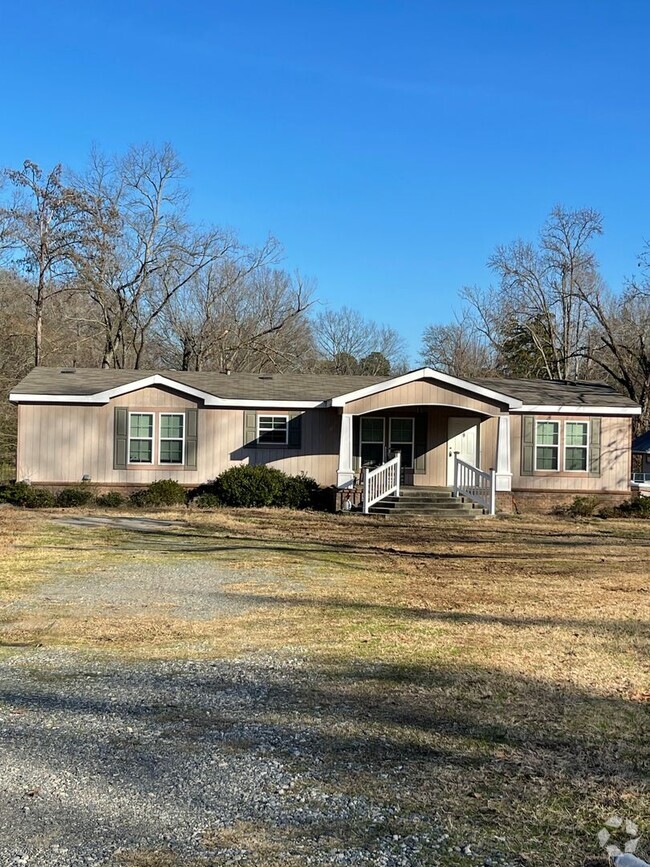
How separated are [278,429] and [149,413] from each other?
136 inches

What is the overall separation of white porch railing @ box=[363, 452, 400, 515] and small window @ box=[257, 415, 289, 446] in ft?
9.40

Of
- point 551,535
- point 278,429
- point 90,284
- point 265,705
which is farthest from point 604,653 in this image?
point 90,284

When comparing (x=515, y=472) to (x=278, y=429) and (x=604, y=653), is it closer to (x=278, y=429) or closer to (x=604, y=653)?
(x=278, y=429)

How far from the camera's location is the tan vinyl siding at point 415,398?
66.8ft

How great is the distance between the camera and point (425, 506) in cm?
1959

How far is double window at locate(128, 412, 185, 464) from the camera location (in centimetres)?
2112

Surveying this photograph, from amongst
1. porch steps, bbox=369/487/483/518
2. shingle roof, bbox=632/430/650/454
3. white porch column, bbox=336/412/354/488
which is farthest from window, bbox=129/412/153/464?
shingle roof, bbox=632/430/650/454

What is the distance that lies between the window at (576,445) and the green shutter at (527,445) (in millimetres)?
935

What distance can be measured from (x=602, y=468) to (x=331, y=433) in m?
7.55

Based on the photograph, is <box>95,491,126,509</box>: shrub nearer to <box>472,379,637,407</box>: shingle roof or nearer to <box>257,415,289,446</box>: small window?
<box>257,415,289,446</box>: small window

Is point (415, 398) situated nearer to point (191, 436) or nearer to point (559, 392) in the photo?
point (559, 392)

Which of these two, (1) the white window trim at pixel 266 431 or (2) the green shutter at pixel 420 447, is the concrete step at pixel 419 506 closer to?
(2) the green shutter at pixel 420 447

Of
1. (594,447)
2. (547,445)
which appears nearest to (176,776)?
(547,445)

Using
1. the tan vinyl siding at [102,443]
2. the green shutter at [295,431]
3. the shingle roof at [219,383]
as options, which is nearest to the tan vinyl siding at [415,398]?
the shingle roof at [219,383]
